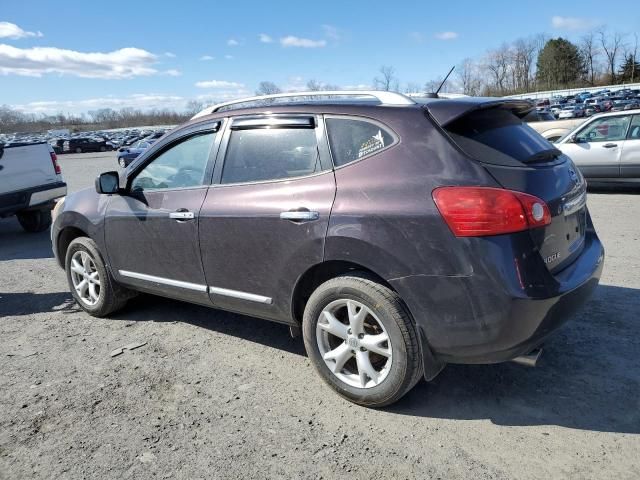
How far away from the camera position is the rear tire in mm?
9695

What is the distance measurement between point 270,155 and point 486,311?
1.71m

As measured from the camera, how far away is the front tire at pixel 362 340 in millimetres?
2787

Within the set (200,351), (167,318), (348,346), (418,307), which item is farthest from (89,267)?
(418,307)

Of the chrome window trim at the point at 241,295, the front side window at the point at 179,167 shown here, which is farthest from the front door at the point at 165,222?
the chrome window trim at the point at 241,295

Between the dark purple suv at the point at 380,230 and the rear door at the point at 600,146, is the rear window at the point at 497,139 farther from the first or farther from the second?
the rear door at the point at 600,146

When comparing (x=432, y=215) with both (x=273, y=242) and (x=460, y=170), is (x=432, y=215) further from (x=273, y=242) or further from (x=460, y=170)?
(x=273, y=242)

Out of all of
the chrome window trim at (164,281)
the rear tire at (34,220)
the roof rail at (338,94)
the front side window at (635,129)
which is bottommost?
the rear tire at (34,220)

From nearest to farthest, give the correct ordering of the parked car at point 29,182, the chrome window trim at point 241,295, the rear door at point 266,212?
the rear door at point 266,212 < the chrome window trim at point 241,295 < the parked car at point 29,182

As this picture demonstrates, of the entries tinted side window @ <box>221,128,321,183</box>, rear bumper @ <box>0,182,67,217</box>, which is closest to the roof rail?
tinted side window @ <box>221,128,321,183</box>

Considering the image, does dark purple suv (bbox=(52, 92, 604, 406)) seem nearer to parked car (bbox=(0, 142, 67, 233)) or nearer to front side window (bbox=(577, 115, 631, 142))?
parked car (bbox=(0, 142, 67, 233))

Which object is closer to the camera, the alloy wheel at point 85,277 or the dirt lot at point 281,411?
the dirt lot at point 281,411

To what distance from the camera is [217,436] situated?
2.84 meters

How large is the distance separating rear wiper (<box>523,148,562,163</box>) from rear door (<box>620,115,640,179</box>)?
768 centimetres

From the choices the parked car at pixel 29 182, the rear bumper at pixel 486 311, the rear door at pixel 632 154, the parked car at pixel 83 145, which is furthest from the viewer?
the parked car at pixel 83 145
